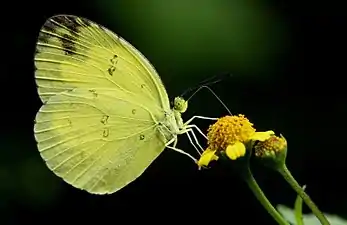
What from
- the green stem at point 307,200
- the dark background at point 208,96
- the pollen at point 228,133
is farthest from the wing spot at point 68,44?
the dark background at point 208,96

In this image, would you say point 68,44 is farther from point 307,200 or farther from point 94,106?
point 307,200

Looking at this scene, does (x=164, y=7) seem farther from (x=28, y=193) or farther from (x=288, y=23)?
(x=28, y=193)

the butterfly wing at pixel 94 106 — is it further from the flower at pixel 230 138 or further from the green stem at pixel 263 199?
the green stem at pixel 263 199

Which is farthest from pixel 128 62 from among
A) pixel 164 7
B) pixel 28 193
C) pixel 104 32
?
pixel 28 193

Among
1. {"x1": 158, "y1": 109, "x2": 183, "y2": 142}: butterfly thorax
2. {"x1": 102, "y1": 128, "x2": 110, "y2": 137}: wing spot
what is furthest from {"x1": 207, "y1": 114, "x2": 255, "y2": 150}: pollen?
{"x1": 102, "y1": 128, "x2": 110, "y2": 137}: wing spot

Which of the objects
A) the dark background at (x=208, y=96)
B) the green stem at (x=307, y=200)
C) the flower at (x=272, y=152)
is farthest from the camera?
the dark background at (x=208, y=96)

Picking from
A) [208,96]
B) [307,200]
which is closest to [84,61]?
[307,200]

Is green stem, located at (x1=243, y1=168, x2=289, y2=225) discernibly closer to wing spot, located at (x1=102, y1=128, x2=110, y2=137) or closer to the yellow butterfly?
the yellow butterfly
